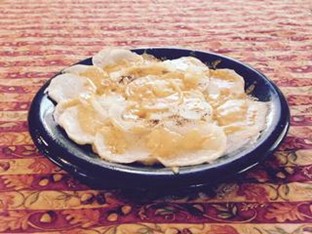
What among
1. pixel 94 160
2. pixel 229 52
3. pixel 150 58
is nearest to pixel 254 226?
pixel 94 160

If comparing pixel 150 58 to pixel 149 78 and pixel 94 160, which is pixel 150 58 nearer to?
pixel 149 78

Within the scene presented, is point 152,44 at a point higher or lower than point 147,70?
lower

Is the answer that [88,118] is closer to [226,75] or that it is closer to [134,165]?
[134,165]

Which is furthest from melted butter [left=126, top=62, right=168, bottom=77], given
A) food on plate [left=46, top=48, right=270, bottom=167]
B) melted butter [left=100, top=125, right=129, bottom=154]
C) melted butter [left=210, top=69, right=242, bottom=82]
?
melted butter [left=100, top=125, right=129, bottom=154]

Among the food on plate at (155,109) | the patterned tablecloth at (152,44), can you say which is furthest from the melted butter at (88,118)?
the patterned tablecloth at (152,44)

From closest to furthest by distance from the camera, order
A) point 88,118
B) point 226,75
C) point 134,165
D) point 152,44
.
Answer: point 134,165
point 88,118
point 226,75
point 152,44

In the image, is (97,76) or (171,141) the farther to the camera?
(97,76)

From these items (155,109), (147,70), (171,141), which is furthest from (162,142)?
(147,70)
